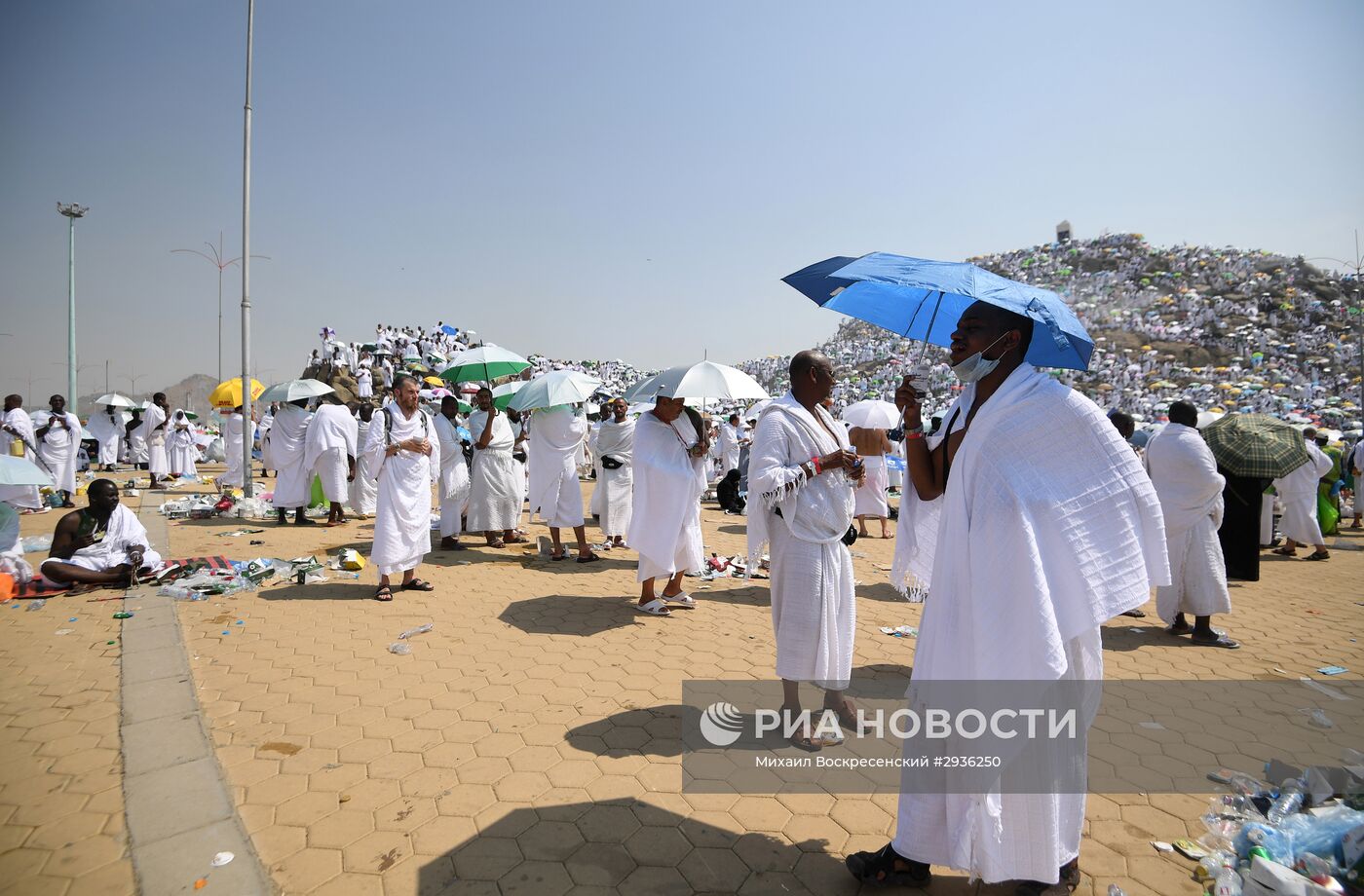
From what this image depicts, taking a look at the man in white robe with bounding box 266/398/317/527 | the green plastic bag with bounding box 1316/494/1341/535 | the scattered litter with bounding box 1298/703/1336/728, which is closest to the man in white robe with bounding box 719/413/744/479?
the man in white robe with bounding box 266/398/317/527

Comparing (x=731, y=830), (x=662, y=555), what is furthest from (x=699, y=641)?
(x=731, y=830)

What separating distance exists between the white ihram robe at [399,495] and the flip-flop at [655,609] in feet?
7.08

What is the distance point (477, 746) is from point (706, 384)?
3357mm

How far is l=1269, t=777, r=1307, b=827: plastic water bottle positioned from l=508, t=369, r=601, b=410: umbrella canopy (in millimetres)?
6474

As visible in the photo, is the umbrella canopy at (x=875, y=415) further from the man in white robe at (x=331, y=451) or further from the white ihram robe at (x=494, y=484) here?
the man in white robe at (x=331, y=451)

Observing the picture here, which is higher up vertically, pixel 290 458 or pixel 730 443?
pixel 730 443

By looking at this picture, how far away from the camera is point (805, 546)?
3.57 meters

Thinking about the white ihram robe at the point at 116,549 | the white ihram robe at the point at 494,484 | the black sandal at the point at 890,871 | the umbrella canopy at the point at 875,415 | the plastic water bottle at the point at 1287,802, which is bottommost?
the black sandal at the point at 890,871

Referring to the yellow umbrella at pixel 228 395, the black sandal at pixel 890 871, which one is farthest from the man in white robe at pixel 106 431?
the black sandal at pixel 890 871

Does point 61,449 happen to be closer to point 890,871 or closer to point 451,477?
point 451,477

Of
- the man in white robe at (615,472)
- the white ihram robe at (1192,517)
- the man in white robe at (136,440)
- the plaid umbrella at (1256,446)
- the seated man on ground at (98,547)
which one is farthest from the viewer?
the man in white robe at (136,440)

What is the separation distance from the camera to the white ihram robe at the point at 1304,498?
9531 millimetres

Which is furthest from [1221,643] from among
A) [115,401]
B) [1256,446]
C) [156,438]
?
[115,401]

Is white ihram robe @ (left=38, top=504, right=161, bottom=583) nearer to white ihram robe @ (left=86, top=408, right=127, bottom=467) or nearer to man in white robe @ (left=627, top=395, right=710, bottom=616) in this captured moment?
man in white robe @ (left=627, top=395, right=710, bottom=616)
